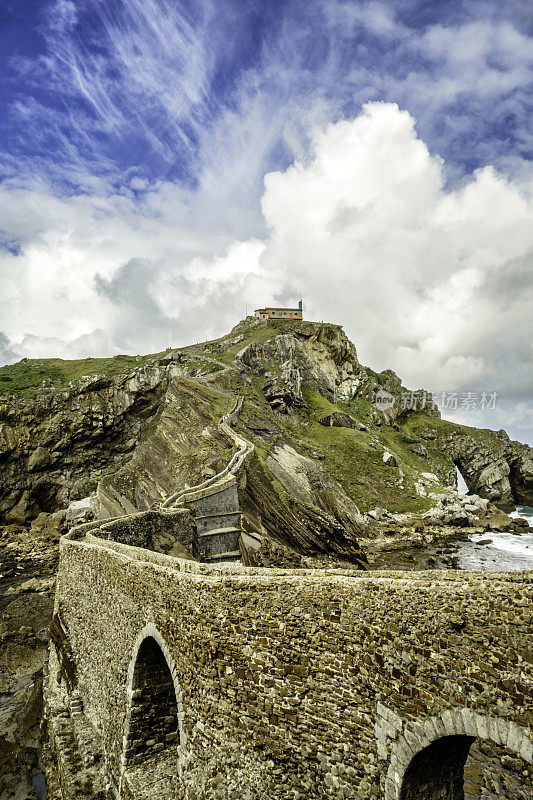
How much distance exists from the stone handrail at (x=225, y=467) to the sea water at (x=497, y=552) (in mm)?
23641

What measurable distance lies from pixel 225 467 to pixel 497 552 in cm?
3419

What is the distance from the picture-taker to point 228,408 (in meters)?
55.5

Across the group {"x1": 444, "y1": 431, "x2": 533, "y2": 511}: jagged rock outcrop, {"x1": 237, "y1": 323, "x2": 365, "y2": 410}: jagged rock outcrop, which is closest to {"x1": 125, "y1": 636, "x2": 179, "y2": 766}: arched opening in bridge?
{"x1": 237, "y1": 323, "x2": 365, "y2": 410}: jagged rock outcrop

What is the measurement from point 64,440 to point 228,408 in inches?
1120

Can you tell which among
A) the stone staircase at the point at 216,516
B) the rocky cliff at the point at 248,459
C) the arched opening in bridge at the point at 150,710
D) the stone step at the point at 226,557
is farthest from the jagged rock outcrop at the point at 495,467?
the arched opening in bridge at the point at 150,710

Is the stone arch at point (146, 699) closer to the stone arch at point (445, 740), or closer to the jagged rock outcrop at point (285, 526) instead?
the stone arch at point (445, 740)

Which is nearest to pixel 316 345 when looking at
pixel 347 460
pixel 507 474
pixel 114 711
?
pixel 347 460

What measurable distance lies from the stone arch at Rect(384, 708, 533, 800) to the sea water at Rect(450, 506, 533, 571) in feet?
124

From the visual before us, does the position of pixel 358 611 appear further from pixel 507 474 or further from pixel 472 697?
pixel 507 474

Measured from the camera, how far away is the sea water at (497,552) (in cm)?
4011

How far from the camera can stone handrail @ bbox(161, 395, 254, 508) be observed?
86.5 feet

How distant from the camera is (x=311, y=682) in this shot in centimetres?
677

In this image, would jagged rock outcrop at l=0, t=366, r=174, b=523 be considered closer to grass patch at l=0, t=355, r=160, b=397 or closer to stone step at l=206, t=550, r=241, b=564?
grass patch at l=0, t=355, r=160, b=397

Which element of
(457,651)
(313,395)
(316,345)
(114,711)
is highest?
(316,345)
